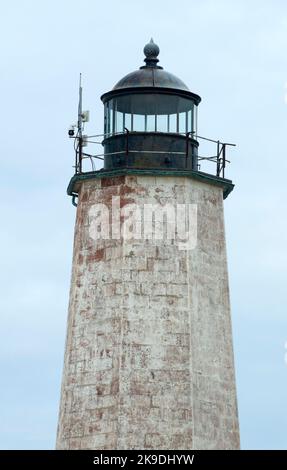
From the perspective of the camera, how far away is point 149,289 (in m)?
119

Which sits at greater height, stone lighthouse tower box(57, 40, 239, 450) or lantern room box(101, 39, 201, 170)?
lantern room box(101, 39, 201, 170)

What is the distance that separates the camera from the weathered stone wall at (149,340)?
118625 mm

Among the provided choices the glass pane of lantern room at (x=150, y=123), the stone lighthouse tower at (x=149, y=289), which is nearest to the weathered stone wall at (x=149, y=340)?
the stone lighthouse tower at (x=149, y=289)

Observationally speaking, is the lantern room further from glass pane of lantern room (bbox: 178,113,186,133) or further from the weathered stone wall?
the weathered stone wall

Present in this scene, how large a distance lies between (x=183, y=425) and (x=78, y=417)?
2.12 metres

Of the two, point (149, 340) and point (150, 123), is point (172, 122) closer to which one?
point (150, 123)

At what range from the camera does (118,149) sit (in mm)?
Answer: 120375

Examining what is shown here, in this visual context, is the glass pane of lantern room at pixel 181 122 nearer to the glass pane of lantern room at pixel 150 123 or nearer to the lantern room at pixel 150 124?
the lantern room at pixel 150 124

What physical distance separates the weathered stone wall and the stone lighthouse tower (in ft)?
0.06

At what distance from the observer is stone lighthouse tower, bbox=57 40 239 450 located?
119m

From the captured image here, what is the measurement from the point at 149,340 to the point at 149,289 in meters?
1.00

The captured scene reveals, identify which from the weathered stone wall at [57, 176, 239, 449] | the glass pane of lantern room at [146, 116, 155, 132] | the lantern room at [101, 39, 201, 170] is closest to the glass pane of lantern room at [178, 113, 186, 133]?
the lantern room at [101, 39, 201, 170]

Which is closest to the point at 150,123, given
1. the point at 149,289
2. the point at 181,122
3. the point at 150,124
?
the point at 150,124
